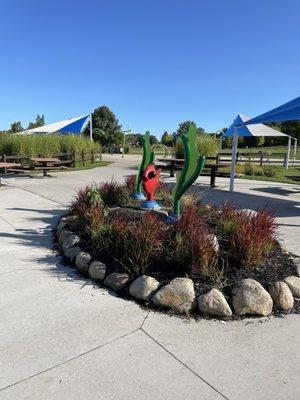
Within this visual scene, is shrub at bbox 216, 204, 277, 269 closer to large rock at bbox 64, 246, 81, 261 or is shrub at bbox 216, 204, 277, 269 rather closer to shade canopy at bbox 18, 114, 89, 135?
large rock at bbox 64, 246, 81, 261

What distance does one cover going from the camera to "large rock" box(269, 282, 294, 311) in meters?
3.64

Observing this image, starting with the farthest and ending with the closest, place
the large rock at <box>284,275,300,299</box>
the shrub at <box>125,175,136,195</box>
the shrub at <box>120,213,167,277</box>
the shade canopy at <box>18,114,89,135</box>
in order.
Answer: the shade canopy at <box>18,114,89,135</box>
the shrub at <box>125,175,136,195</box>
the shrub at <box>120,213,167,277</box>
the large rock at <box>284,275,300,299</box>

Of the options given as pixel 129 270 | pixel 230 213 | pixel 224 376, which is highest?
pixel 230 213

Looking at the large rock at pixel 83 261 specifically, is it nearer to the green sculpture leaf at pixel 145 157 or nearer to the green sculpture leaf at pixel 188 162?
the green sculpture leaf at pixel 188 162

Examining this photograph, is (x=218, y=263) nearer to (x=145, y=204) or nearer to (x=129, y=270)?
(x=129, y=270)

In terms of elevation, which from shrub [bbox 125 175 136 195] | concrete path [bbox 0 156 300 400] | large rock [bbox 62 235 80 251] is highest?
shrub [bbox 125 175 136 195]

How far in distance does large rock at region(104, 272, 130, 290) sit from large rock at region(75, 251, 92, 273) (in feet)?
1.70

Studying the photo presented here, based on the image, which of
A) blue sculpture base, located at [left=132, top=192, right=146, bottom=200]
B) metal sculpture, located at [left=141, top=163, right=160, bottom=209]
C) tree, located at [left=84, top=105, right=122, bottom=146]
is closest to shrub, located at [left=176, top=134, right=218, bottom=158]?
blue sculpture base, located at [left=132, top=192, right=146, bottom=200]

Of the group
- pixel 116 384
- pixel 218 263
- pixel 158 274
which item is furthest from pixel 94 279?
pixel 116 384

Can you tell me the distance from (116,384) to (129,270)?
1.59m

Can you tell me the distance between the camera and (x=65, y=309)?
3.54 metres

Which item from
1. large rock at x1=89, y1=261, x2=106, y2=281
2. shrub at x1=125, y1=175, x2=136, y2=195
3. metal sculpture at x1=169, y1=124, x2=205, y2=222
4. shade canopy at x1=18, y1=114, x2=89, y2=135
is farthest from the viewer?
shade canopy at x1=18, y1=114, x2=89, y2=135

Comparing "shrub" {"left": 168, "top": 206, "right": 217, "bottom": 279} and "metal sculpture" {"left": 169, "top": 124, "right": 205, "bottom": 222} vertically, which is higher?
"metal sculpture" {"left": 169, "top": 124, "right": 205, "bottom": 222}

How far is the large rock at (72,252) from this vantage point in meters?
4.86
